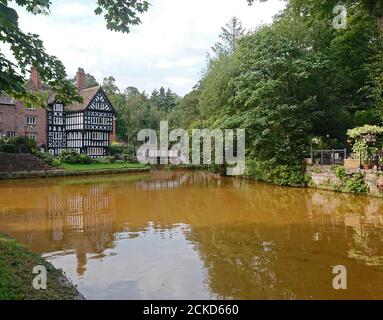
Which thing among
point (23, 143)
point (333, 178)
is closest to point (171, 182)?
point (333, 178)

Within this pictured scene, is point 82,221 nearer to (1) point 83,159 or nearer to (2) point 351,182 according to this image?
(2) point 351,182

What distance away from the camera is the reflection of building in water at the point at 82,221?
10.1 metres

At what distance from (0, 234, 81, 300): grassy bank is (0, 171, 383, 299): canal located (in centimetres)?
59

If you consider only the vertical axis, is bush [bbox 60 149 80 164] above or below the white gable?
below

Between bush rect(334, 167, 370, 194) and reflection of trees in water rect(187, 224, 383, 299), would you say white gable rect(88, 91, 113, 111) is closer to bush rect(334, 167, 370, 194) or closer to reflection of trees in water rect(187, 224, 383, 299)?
bush rect(334, 167, 370, 194)

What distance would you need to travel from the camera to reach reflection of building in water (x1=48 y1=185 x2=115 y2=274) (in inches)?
398

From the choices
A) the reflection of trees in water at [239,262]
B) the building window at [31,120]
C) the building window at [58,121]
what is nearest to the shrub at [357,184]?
the reflection of trees in water at [239,262]

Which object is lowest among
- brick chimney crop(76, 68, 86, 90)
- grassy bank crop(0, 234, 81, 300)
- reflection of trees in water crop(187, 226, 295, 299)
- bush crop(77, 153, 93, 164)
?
reflection of trees in water crop(187, 226, 295, 299)

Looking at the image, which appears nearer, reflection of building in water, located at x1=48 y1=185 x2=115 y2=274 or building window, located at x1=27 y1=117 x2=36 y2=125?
reflection of building in water, located at x1=48 y1=185 x2=115 y2=274

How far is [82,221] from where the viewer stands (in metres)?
13.6

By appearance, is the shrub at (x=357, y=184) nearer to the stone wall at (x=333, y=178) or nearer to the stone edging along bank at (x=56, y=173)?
the stone wall at (x=333, y=178)

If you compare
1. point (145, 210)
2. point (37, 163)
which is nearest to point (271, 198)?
point (145, 210)

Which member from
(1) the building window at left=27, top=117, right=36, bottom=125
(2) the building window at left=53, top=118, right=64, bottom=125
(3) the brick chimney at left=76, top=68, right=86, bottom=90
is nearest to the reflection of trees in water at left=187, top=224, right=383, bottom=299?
(1) the building window at left=27, top=117, right=36, bottom=125

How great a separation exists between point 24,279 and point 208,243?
5274 mm
